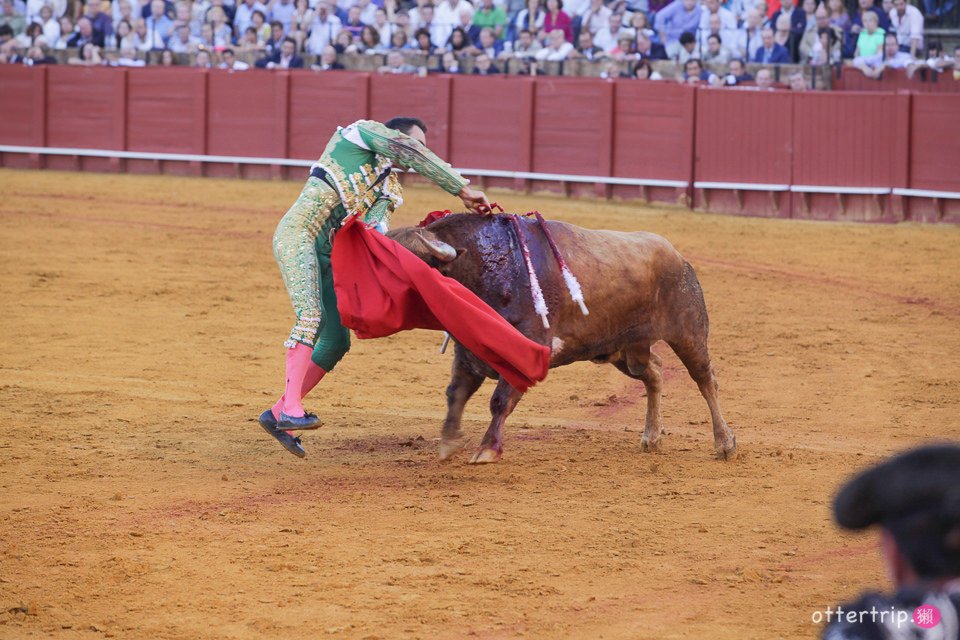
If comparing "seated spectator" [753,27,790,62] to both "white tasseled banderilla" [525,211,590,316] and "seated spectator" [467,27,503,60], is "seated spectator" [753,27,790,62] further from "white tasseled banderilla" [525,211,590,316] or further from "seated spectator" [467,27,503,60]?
"white tasseled banderilla" [525,211,590,316]

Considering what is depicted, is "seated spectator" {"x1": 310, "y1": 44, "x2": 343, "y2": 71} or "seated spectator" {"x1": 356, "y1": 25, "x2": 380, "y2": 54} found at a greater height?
"seated spectator" {"x1": 356, "y1": 25, "x2": 380, "y2": 54}

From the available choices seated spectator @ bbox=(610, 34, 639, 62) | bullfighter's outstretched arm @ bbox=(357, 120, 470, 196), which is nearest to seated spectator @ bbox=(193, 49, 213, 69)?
seated spectator @ bbox=(610, 34, 639, 62)

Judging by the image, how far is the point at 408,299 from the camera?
5516 mm

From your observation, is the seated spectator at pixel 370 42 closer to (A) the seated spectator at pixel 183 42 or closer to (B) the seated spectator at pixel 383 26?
(B) the seated spectator at pixel 383 26

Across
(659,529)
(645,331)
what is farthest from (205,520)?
(645,331)

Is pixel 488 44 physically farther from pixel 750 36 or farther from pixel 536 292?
pixel 536 292

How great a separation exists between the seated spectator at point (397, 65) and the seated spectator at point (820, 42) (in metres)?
4.77

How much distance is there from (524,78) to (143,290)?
693 cm

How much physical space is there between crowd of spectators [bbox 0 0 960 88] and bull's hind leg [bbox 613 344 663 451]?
8.81m

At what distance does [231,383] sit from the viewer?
726 cm

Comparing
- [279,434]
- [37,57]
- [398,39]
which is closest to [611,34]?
[398,39]

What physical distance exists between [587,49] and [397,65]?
243 centimetres

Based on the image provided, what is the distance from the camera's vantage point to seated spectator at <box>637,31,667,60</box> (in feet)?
49.7

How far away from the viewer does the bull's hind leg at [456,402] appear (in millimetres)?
5621
